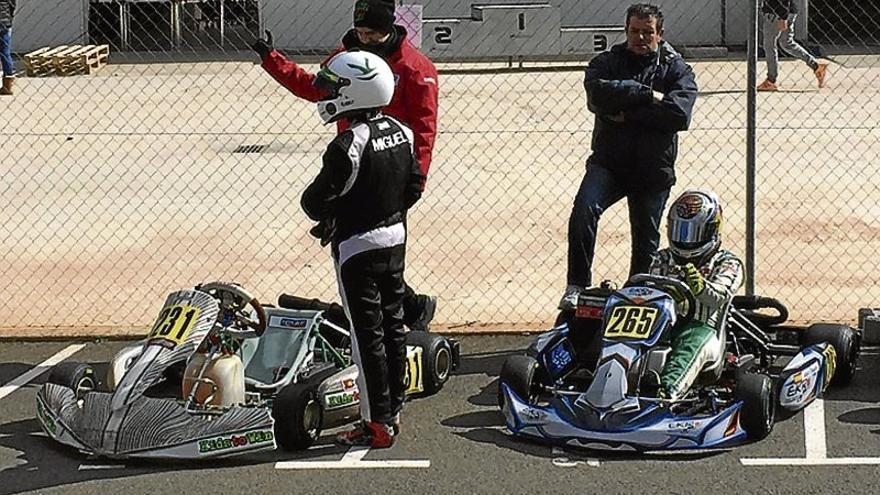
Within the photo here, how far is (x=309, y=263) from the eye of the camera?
1066 cm

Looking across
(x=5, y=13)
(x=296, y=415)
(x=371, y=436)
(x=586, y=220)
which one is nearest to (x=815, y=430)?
(x=586, y=220)

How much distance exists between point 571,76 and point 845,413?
1444 cm

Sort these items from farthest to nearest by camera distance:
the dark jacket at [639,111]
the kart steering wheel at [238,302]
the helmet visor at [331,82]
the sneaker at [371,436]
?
the dark jacket at [639,111]
the kart steering wheel at [238,302]
the sneaker at [371,436]
the helmet visor at [331,82]

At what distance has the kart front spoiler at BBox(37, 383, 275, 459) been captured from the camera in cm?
675

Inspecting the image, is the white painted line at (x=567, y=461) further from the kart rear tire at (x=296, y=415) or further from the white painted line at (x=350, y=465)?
the kart rear tire at (x=296, y=415)

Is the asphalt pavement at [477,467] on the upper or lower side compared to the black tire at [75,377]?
lower

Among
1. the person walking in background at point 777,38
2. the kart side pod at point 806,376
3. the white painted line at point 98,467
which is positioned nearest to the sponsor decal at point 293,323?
the white painted line at point 98,467

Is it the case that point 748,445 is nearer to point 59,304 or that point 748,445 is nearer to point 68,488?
point 68,488

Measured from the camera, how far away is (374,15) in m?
7.65

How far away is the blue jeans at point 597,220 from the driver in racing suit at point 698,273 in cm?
62

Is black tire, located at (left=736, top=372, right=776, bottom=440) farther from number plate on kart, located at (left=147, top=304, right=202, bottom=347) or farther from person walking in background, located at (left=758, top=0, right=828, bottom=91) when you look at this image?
person walking in background, located at (left=758, top=0, right=828, bottom=91)

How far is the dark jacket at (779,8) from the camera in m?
19.2

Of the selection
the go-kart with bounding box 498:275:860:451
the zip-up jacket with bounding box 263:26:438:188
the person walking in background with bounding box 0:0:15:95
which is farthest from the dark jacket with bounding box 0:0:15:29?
the go-kart with bounding box 498:275:860:451

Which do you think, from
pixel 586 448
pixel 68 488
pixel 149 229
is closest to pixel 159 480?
pixel 68 488
